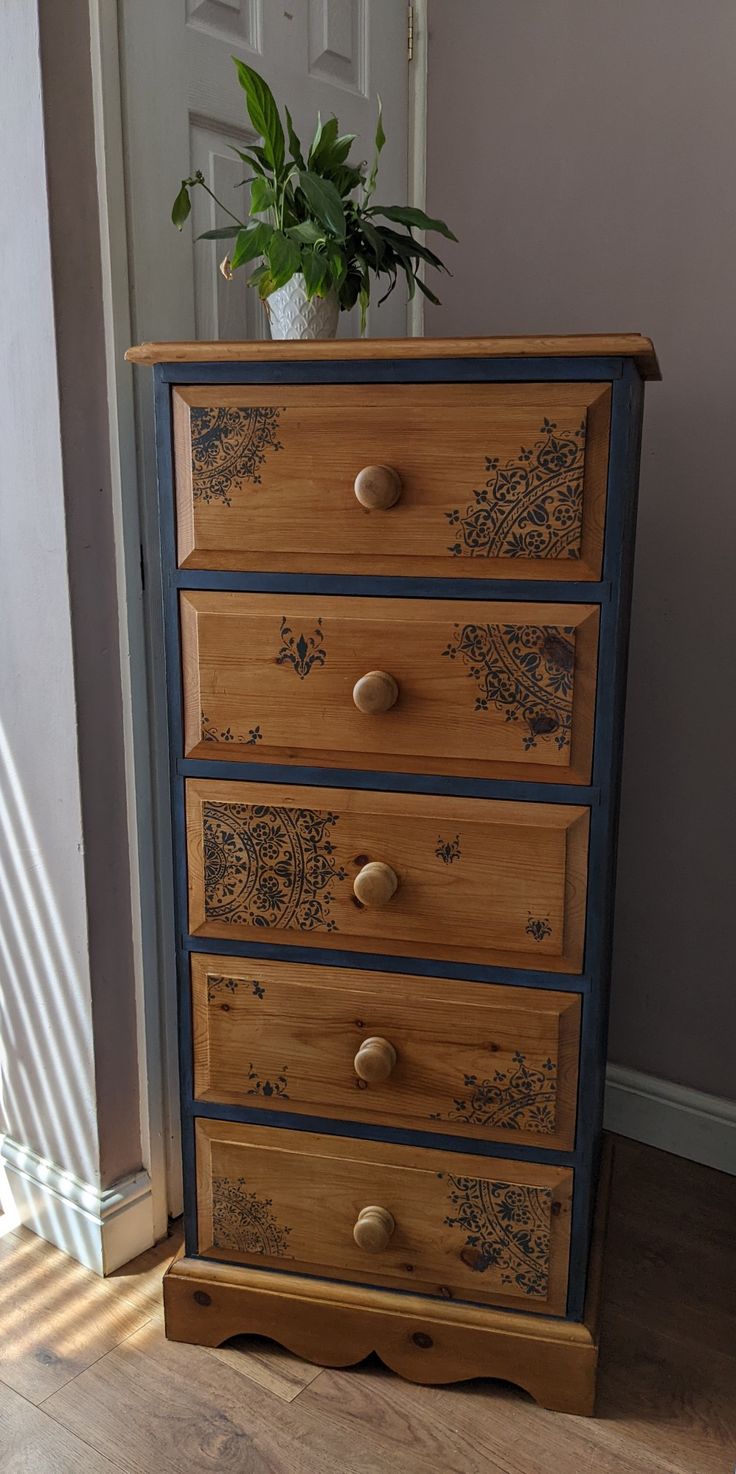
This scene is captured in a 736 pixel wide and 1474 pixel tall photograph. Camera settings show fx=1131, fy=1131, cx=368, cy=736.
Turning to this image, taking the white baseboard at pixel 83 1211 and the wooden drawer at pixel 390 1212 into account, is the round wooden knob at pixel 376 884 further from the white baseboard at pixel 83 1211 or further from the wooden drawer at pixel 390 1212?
the white baseboard at pixel 83 1211

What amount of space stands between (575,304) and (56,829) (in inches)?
41.8

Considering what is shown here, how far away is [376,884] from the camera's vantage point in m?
1.19

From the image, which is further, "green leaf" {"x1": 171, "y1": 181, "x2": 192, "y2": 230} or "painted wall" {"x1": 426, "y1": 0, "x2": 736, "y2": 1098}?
"painted wall" {"x1": 426, "y1": 0, "x2": 736, "y2": 1098}

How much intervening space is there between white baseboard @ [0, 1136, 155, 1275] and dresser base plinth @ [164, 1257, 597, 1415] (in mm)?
160

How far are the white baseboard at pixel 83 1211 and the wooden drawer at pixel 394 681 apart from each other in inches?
26.6

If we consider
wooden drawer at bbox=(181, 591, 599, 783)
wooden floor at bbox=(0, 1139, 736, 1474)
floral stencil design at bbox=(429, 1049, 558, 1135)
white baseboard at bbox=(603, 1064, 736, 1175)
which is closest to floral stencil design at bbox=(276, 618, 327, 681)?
wooden drawer at bbox=(181, 591, 599, 783)

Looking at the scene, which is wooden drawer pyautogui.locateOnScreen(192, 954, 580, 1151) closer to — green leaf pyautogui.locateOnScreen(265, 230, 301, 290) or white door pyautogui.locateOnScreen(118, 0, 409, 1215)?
white door pyautogui.locateOnScreen(118, 0, 409, 1215)

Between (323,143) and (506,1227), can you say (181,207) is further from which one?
(506,1227)

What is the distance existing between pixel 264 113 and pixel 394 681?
0.60m

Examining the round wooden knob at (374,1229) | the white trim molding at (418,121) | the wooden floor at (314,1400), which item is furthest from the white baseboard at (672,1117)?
the white trim molding at (418,121)

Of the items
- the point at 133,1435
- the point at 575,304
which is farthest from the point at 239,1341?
the point at 575,304

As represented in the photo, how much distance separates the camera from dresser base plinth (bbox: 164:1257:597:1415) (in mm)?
1269

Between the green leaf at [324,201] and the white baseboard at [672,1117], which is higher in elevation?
the green leaf at [324,201]

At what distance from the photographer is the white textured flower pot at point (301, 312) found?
122 cm
